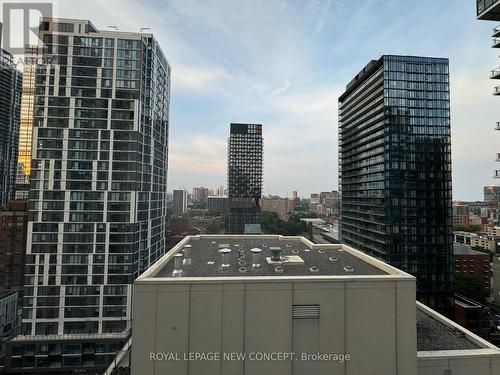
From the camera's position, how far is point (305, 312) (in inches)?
648

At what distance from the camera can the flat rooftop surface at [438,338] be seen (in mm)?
19094

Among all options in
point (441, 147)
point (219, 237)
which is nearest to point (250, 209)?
point (441, 147)

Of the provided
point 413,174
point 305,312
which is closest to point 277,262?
point 305,312

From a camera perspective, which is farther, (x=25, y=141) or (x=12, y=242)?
(x=25, y=141)

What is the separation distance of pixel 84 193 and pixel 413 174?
85.9 meters

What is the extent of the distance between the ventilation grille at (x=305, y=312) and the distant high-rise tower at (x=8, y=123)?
131 m

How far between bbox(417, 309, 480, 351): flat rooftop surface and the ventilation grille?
933 cm

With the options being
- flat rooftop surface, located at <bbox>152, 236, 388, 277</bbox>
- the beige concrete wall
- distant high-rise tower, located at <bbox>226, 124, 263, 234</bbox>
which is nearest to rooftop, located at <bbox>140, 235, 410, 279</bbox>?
flat rooftop surface, located at <bbox>152, 236, 388, 277</bbox>

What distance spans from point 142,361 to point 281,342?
8474 mm

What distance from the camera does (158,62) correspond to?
225 feet

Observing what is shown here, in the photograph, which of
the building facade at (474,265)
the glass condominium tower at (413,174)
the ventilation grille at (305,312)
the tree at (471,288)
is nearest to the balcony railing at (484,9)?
the glass condominium tower at (413,174)

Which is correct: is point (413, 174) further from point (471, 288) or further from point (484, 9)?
point (484, 9)

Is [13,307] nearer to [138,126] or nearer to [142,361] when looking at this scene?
[138,126]

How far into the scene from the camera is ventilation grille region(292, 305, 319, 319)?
16391 millimetres
